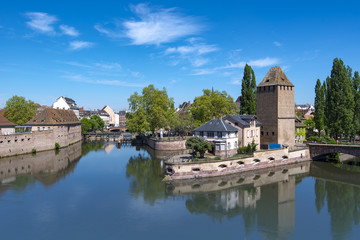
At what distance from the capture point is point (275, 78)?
47.1 m

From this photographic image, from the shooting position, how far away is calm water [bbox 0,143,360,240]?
64.1 ft

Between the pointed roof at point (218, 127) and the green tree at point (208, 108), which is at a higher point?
the green tree at point (208, 108)

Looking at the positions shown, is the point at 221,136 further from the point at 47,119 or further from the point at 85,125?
the point at 85,125

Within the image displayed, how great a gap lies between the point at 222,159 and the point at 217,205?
33.2 ft

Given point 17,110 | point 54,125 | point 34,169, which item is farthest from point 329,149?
point 17,110

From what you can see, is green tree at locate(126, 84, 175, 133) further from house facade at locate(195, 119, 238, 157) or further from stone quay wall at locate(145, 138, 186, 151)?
house facade at locate(195, 119, 238, 157)

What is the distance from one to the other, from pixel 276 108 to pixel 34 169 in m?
38.9

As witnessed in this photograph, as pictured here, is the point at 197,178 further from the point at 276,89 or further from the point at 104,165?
the point at 276,89

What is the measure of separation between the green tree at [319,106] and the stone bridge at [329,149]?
14.5m

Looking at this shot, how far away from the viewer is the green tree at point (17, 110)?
66.9m

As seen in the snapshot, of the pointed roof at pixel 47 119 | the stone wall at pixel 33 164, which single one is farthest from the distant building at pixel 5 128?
the pointed roof at pixel 47 119

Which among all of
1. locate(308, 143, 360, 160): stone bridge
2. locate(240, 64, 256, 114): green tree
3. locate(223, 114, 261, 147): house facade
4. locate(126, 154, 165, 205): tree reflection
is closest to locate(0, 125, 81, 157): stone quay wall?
locate(126, 154, 165, 205): tree reflection

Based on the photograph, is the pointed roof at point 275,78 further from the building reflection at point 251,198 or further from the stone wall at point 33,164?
the stone wall at point 33,164

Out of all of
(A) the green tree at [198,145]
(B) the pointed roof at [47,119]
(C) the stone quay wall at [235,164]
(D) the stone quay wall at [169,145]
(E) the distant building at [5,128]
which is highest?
(B) the pointed roof at [47,119]
